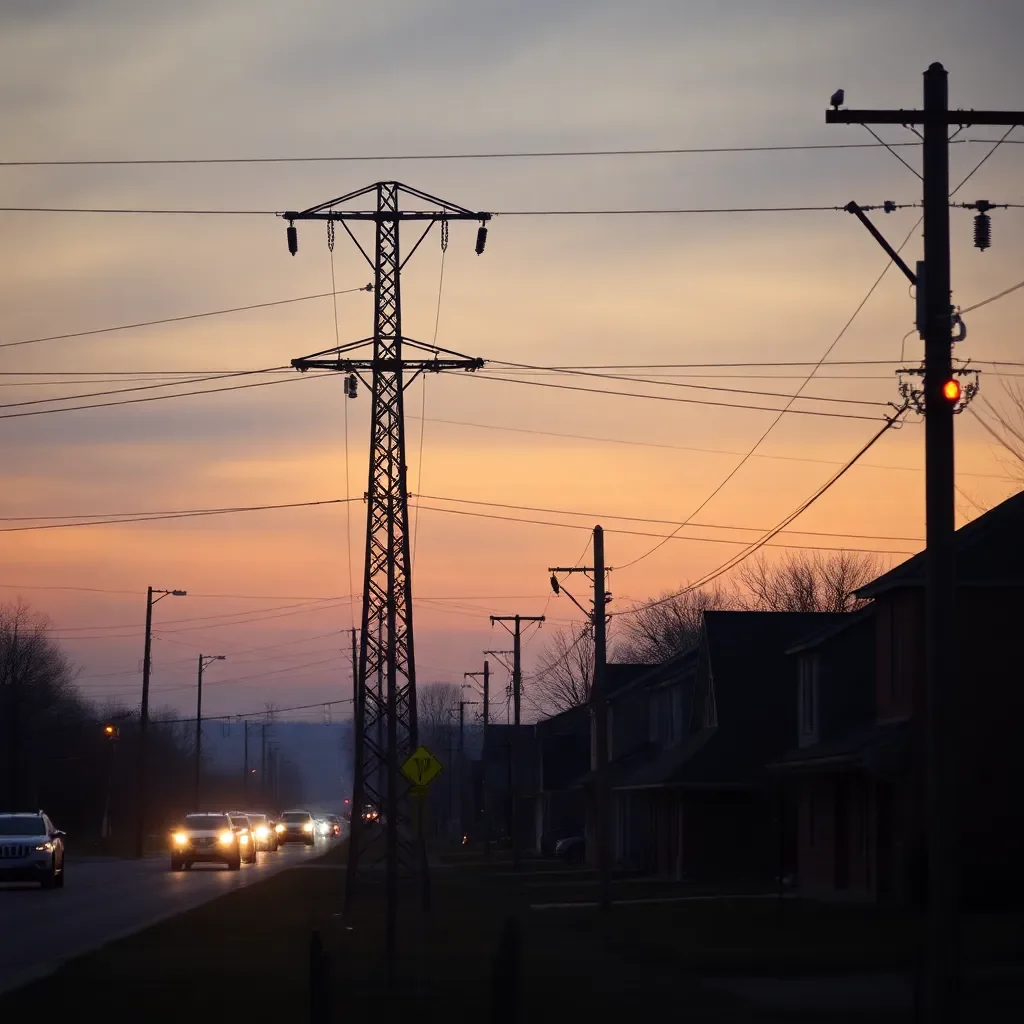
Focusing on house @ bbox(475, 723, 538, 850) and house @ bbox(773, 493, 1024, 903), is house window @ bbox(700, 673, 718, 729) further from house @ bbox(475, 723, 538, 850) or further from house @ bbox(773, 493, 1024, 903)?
house @ bbox(475, 723, 538, 850)

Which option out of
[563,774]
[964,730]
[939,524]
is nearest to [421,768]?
[939,524]

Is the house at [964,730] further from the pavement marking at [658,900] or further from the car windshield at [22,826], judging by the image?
the car windshield at [22,826]

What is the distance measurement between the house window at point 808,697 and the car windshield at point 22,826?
17853 millimetres

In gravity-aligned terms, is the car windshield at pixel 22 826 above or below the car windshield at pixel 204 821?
above

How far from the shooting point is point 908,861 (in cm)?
2970

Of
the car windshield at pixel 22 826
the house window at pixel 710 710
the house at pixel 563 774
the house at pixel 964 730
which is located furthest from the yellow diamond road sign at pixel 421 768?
the house at pixel 563 774

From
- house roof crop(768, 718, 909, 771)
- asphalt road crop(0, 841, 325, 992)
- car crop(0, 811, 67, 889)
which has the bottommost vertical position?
asphalt road crop(0, 841, 325, 992)

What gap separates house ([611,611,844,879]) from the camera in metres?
43.4

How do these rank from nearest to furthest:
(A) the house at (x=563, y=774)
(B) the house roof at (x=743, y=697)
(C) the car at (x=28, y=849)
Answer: (C) the car at (x=28, y=849), (B) the house roof at (x=743, y=697), (A) the house at (x=563, y=774)

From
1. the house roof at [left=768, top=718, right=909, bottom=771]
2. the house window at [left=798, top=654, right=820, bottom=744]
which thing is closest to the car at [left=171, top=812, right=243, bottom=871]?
the house window at [left=798, top=654, right=820, bottom=744]

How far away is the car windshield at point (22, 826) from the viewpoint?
38656 millimetres

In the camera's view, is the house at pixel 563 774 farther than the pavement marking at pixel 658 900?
Yes

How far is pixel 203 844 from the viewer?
54.7 m

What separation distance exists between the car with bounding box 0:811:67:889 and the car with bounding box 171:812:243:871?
1517 centimetres
